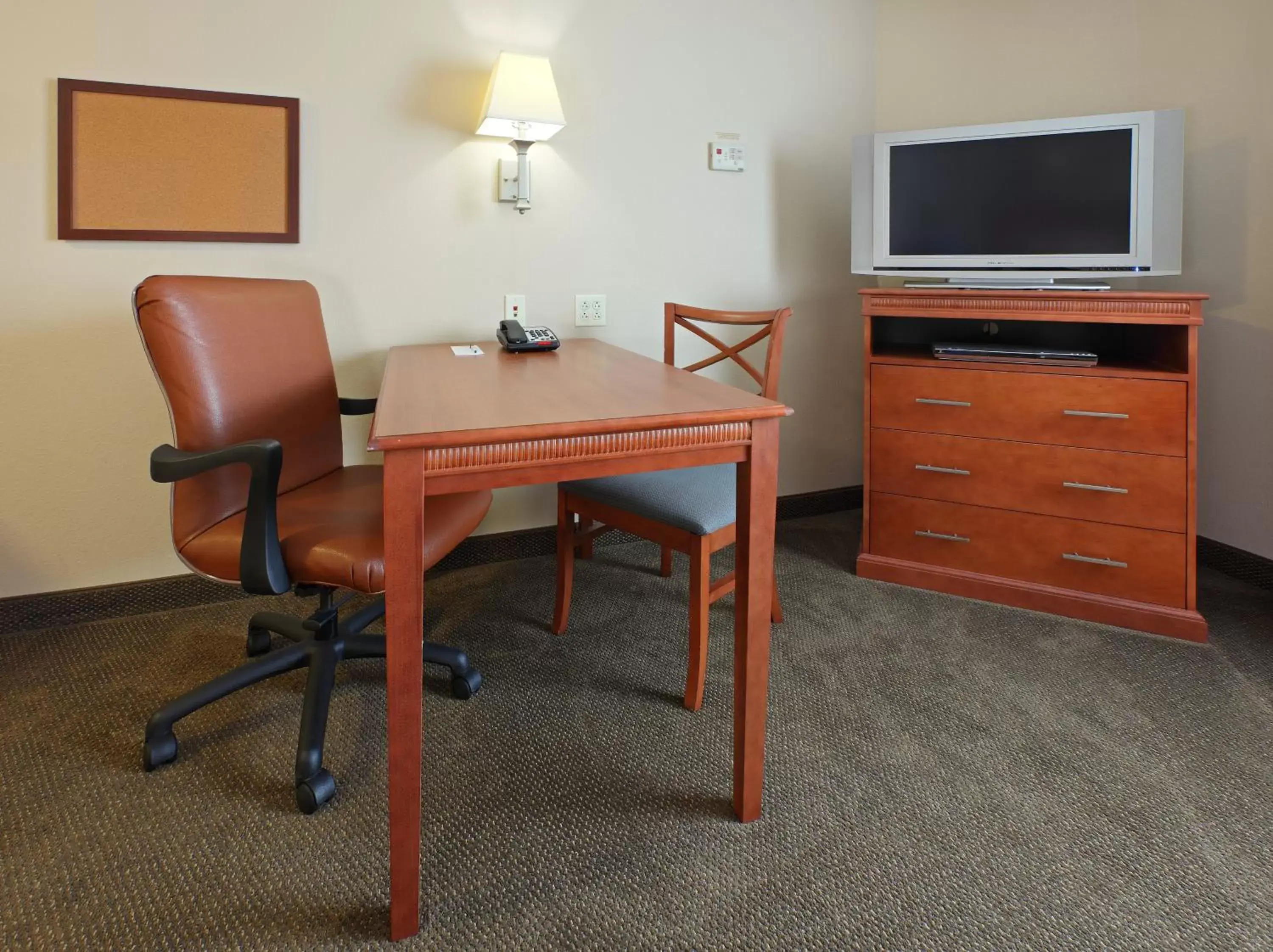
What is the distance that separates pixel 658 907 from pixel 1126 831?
84 centimetres

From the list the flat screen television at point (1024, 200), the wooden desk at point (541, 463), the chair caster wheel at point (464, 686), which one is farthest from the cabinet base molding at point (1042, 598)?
the chair caster wheel at point (464, 686)

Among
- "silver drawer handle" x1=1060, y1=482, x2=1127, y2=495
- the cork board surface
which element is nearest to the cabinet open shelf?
"silver drawer handle" x1=1060, y1=482, x2=1127, y2=495

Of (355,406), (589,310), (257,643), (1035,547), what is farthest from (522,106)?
(1035,547)

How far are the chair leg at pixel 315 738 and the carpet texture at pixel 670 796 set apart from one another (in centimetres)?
4

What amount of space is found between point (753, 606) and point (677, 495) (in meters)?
0.47

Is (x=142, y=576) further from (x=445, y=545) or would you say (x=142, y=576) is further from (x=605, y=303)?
(x=605, y=303)

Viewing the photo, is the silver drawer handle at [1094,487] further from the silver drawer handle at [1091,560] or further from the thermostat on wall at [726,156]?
the thermostat on wall at [726,156]

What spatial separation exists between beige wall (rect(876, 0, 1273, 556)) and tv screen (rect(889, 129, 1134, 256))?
0.46 metres

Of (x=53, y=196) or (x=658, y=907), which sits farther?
(x=53, y=196)

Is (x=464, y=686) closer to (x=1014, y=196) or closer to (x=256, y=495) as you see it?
(x=256, y=495)

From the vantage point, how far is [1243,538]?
7.97 feet

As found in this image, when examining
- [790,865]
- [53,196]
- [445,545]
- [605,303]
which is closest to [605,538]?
[605,303]

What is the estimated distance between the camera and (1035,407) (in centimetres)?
218

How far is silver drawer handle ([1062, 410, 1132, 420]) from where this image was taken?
207 cm
